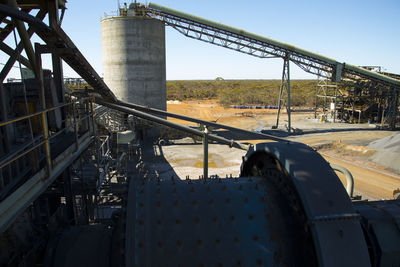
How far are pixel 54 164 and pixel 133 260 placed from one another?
294 centimetres

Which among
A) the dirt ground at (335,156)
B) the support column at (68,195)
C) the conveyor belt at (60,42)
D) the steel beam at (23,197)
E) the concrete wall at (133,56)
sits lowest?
the dirt ground at (335,156)

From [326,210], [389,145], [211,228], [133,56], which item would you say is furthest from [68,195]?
[389,145]

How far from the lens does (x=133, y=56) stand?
21.4m

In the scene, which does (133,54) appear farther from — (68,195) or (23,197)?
(23,197)

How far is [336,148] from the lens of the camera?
64.2 feet

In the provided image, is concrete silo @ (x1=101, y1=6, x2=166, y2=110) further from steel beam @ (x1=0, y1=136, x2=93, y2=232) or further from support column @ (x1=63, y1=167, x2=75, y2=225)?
steel beam @ (x1=0, y1=136, x2=93, y2=232)

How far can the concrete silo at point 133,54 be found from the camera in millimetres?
21156

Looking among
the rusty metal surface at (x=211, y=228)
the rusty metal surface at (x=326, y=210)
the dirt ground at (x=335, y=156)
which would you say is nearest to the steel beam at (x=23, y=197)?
the rusty metal surface at (x=211, y=228)

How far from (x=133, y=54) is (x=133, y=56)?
0.15 m

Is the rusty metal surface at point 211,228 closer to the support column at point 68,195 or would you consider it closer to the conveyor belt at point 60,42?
the conveyor belt at point 60,42

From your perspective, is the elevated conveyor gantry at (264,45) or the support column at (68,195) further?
the elevated conveyor gantry at (264,45)

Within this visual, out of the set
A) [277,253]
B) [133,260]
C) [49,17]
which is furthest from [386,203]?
[49,17]

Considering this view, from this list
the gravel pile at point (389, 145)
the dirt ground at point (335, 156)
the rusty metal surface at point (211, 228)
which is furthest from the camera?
the gravel pile at point (389, 145)

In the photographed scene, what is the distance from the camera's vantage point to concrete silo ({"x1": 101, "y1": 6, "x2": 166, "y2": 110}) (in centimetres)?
2116
